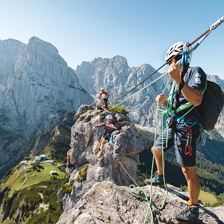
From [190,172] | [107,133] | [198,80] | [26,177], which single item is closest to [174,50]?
[198,80]

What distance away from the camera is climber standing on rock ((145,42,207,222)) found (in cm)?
879

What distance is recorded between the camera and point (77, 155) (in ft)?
236

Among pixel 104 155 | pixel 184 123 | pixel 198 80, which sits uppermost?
pixel 198 80

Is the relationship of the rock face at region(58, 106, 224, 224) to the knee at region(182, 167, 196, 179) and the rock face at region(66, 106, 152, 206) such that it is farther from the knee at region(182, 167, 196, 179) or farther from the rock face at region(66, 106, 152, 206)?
the knee at region(182, 167, 196, 179)

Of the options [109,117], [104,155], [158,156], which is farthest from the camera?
[104,155]

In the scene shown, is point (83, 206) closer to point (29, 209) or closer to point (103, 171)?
point (103, 171)

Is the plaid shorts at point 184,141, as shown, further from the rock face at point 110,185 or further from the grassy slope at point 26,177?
the grassy slope at point 26,177

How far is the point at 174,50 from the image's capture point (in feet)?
32.0

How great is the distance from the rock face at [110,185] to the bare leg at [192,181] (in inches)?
28.5

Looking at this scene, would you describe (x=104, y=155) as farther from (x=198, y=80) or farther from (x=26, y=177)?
(x=26, y=177)

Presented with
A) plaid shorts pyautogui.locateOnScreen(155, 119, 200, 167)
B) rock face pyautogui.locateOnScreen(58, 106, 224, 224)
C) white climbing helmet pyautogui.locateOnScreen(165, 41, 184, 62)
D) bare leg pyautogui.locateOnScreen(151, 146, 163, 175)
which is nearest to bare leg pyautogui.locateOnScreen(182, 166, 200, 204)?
plaid shorts pyautogui.locateOnScreen(155, 119, 200, 167)

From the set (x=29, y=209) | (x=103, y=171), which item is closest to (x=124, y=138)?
(x=103, y=171)

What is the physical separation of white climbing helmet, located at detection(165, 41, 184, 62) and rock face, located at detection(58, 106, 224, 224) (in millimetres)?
3986

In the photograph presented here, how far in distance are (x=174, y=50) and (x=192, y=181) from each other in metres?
3.44
